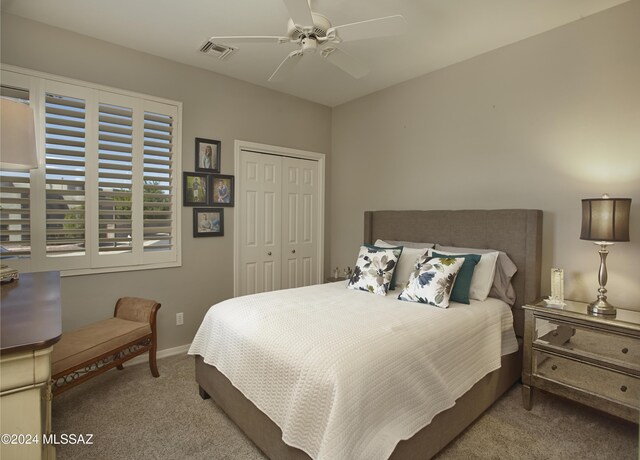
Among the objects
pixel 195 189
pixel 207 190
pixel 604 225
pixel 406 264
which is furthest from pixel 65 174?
pixel 604 225

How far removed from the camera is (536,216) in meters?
2.56

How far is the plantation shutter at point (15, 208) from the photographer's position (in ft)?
7.86

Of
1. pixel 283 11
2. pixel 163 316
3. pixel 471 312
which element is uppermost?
pixel 283 11

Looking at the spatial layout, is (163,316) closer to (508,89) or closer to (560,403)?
(560,403)

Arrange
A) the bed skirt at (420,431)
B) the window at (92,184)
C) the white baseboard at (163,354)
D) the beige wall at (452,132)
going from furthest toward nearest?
the white baseboard at (163,354) → the window at (92,184) → the beige wall at (452,132) → the bed skirt at (420,431)

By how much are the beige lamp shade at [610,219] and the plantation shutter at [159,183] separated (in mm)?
3317

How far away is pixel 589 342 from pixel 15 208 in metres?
4.03

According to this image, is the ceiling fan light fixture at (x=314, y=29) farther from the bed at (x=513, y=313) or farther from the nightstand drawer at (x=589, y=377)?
the nightstand drawer at (x=589, y=377)

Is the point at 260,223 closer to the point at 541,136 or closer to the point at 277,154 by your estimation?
the point at 277,154

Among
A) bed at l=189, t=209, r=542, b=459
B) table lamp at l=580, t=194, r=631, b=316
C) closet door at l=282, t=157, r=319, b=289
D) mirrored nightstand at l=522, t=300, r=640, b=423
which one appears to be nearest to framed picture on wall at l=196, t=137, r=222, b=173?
closet door at l=282, t=157, r=319, b=289

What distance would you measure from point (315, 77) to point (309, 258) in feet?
7.01

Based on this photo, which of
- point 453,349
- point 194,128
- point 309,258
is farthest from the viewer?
point 309,258

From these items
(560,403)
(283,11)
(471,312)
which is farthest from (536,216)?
(283,11)

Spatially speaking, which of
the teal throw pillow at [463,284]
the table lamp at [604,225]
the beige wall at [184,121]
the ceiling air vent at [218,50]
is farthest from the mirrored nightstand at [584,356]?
the ceiling air vent at [218,50]
